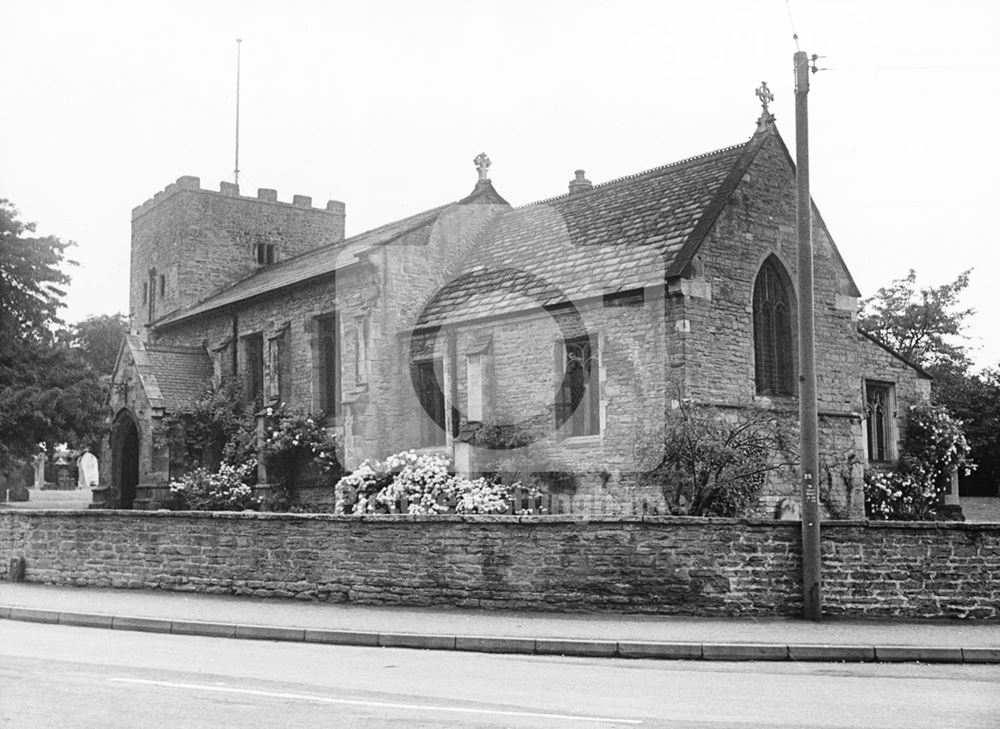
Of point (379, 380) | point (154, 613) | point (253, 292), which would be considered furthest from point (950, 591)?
point (253, 292)

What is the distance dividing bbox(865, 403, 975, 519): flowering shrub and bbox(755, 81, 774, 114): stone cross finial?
30.2 feet

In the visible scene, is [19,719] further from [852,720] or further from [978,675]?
[978,675]

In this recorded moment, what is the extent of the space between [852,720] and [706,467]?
9.53 metres

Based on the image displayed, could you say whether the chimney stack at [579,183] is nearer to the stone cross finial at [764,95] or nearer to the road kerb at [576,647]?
the stone cross finial at [764,95]

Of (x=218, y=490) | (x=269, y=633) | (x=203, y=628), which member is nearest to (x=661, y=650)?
(x=269, y=633)

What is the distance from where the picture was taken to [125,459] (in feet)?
113

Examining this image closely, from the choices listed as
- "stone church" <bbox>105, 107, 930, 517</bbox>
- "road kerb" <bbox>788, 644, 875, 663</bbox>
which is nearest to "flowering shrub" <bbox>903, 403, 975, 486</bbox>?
"stone church" <bbox>105, 107, 930, 517</bbox>

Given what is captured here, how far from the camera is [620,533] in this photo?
15.0 m

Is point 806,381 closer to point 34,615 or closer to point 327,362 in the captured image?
point 34,615

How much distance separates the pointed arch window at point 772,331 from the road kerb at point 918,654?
1161cm

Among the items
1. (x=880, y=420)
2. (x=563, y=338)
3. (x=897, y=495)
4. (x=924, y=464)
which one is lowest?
(x=897, y=495)

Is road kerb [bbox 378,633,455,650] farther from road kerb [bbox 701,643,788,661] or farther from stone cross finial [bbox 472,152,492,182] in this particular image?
stone cross finial [bbox 472,152,492,182]

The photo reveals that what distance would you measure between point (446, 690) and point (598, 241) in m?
17.0

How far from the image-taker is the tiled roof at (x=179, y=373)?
1319 inches
